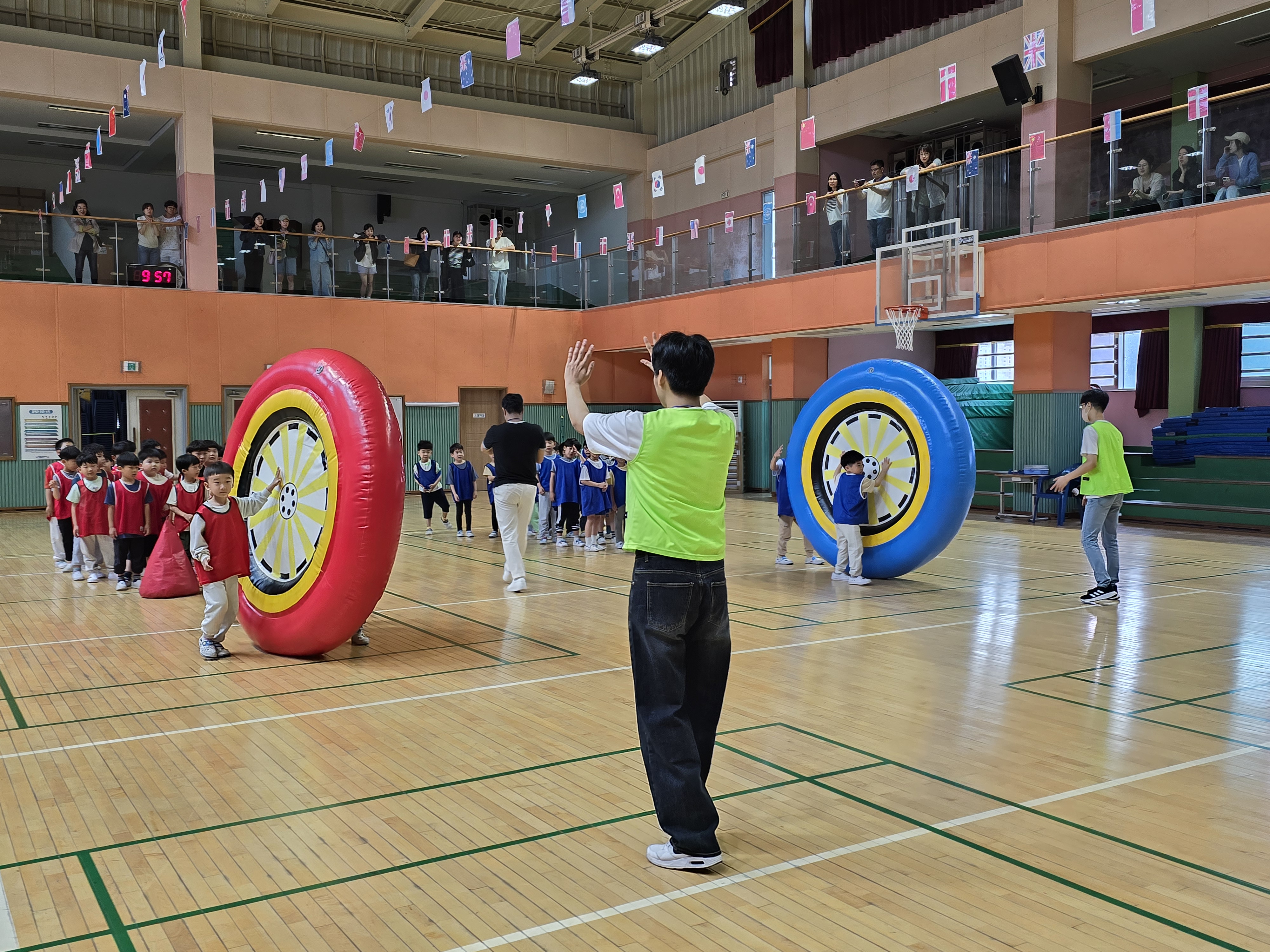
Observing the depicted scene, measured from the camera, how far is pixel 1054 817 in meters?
4.27

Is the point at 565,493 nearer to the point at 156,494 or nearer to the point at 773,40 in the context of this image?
the point at 156,494

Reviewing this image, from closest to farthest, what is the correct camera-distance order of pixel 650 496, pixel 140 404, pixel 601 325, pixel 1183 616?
1. pixel 650 496
2. pixel 1183 616
3. pixel 140 404
4. pixel 601 325

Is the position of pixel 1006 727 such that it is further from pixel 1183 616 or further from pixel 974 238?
pixel 974 238

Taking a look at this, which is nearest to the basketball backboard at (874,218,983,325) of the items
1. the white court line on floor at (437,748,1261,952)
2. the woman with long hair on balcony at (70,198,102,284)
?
the white court line on floor at (437,748,1261,952)

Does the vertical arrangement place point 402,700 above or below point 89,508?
below

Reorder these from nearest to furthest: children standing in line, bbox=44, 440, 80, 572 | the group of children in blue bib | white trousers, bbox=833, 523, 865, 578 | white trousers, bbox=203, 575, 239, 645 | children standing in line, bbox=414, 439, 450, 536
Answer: white trousers, bbox=203, 575, 239, 645
white trousers, bbox=833, 523, 865, 578
children standing in line, bbox=44, 440, 80, 572
the group of children in blue bib
children standing in line, bbox=414, 439, 450, 536

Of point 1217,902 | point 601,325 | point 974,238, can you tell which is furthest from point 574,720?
point 601,325

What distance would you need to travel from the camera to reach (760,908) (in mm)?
3451

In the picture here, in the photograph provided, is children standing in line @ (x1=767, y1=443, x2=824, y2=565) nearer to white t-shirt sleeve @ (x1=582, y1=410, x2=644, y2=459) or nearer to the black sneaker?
the black sneaker

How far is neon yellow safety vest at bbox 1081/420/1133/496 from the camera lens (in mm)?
8945

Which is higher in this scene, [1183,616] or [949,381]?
[949,381]

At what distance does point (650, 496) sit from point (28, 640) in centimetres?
642

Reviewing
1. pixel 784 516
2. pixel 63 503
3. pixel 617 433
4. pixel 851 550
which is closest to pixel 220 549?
pixel 617 433

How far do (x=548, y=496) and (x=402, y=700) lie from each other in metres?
8.49
